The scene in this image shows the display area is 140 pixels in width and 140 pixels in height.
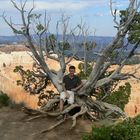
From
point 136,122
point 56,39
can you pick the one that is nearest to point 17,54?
point 56,39

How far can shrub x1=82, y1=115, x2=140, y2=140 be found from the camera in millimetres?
8547

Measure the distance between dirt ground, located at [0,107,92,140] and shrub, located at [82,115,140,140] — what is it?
2.10m

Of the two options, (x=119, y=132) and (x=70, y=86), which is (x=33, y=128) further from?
(x=119, y=132)

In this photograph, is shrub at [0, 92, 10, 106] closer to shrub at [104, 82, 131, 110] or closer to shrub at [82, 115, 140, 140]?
shrub at [104, 82, 131, 110]

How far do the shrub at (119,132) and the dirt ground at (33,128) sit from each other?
210 cm

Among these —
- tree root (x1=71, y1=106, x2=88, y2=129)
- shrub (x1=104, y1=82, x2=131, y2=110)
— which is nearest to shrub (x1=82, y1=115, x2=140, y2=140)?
tree root (x1=71, y1=106, x2=88, y2=129)

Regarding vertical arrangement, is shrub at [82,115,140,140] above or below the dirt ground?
above

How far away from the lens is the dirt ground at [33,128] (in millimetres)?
11359

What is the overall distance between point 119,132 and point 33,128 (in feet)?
12.3

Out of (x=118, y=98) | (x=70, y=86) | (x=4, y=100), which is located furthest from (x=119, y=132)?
(x=4, y=100)

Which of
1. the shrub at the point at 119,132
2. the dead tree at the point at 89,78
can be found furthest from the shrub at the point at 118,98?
the shrub at the point at 119,132

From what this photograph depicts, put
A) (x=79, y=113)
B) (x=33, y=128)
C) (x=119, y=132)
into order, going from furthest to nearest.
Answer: (x=79, y=113), (x=33, y=128), (x=119, y=132)

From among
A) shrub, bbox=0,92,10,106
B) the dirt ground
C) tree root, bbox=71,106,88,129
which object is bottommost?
shrub, bbox=0,92,10,106

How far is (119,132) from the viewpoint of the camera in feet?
29.1
